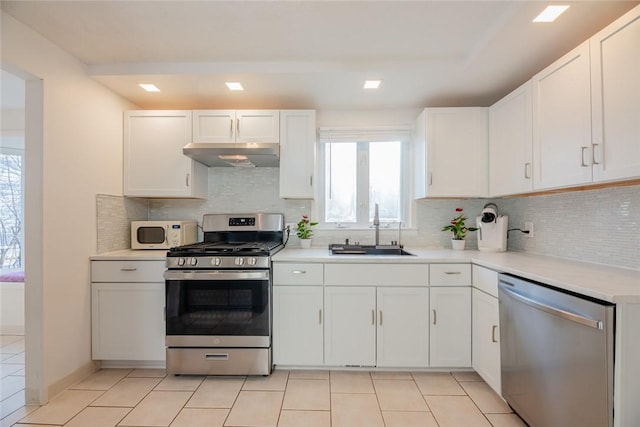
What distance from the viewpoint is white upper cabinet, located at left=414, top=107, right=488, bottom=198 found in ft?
8.48

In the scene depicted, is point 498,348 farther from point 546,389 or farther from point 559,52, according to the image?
point 559,52

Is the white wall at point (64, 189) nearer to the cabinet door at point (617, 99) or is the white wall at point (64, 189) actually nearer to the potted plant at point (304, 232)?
the potted plant at point (304, 232)

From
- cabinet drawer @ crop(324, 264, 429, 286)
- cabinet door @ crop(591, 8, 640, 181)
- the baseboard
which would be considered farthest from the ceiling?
the baseboard

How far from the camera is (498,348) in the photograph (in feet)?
6.21

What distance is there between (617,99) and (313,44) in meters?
1.62

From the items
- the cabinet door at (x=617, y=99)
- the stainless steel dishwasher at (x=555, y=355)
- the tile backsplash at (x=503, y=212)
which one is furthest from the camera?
the tile backsplash at (x=503, y=212)

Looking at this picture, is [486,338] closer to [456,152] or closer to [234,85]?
[456,152]

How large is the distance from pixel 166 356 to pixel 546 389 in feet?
7.69

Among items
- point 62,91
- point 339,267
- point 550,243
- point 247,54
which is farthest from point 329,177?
point 62,91

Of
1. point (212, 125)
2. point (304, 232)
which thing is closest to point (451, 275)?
point (304, 232)

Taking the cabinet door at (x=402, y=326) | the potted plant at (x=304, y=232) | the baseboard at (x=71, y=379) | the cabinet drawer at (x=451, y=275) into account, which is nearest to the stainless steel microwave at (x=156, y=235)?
the baseboard at (x=71, y=379)

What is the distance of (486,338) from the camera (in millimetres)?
2035

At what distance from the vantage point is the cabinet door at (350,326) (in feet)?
7.36

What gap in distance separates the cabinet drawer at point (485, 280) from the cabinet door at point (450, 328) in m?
0.11
